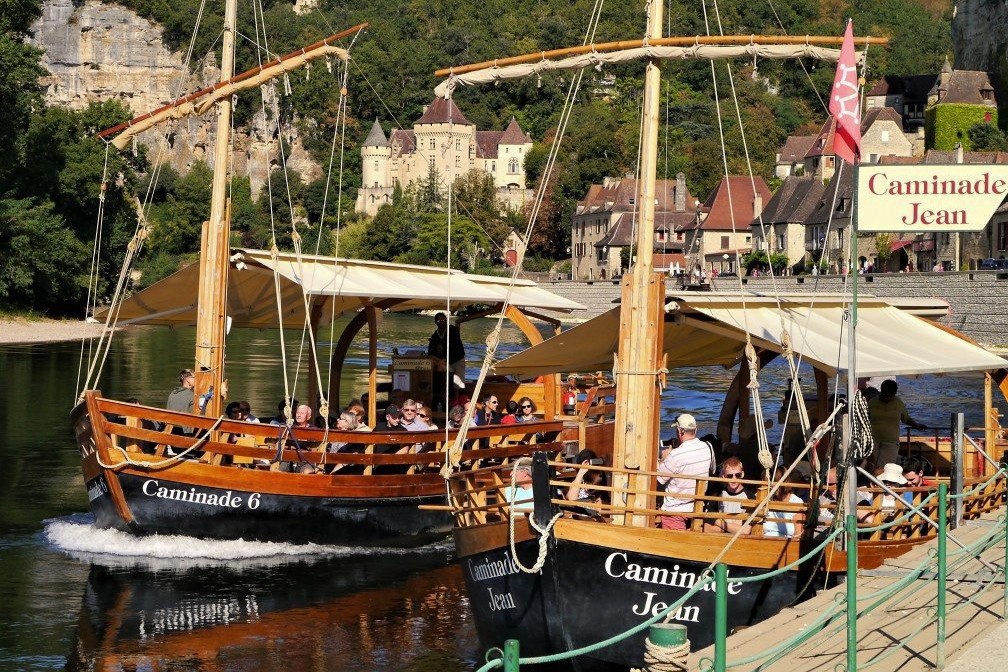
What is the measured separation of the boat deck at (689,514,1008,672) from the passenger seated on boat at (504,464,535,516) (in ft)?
8.91

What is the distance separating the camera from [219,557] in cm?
2161

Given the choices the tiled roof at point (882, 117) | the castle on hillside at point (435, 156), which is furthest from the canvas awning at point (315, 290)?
the castle on hillside at point (435, 156)

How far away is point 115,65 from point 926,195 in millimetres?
187406

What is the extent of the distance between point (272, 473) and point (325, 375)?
3467cm

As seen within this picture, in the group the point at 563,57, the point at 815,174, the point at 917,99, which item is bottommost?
the point at 563,57

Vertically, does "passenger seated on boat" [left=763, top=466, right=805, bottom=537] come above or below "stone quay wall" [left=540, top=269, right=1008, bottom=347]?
below

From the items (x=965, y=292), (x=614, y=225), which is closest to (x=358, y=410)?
(x=965, y=292)

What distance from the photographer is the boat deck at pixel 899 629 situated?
11.7 metres

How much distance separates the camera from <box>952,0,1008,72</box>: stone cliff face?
12785 centimetres

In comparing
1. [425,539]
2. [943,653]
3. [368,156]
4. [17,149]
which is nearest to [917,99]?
[368,156]

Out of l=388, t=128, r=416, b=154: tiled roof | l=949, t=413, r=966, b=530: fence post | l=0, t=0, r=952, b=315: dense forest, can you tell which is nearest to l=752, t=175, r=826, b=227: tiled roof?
l=0, t=0, r=952, b=315: dense forest

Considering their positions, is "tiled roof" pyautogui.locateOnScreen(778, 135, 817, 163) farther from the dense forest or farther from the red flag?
the red flag

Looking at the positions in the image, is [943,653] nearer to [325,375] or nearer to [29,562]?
[29,562]

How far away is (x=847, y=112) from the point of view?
14.2 metres
